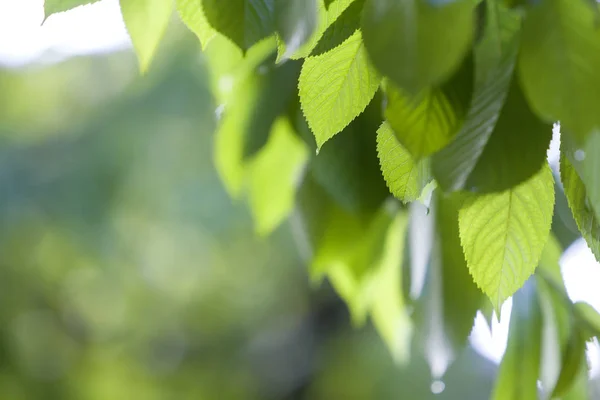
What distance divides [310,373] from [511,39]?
3.46 metres

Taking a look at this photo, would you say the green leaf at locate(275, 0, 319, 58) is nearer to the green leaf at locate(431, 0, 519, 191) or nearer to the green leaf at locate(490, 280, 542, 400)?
the green leaf at locate(431, 0, 519, 191)

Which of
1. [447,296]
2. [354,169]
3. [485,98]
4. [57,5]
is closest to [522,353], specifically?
[447,296]

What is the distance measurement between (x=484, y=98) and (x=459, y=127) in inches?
1.1

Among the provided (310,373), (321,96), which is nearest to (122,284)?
(310,373)

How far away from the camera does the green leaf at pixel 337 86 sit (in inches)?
16.1

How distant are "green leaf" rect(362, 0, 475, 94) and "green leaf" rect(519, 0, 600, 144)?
0.03 m

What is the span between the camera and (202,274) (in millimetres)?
3469

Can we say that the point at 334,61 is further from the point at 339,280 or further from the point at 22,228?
the point at 22,228

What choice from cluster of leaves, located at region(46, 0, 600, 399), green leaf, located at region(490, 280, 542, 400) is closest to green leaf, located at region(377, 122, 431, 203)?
cluster of leaves, located at region(46, 0, 600, 399)

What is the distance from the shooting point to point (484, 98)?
0.38 meters

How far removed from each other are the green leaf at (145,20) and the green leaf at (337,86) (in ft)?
0.41

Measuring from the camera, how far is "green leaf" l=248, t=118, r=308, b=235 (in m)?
0.77

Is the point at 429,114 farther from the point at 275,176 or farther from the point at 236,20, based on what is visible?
the point at 275,176

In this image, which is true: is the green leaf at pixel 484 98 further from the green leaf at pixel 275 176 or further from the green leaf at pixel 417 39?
the green leaf at pixel 275 176
